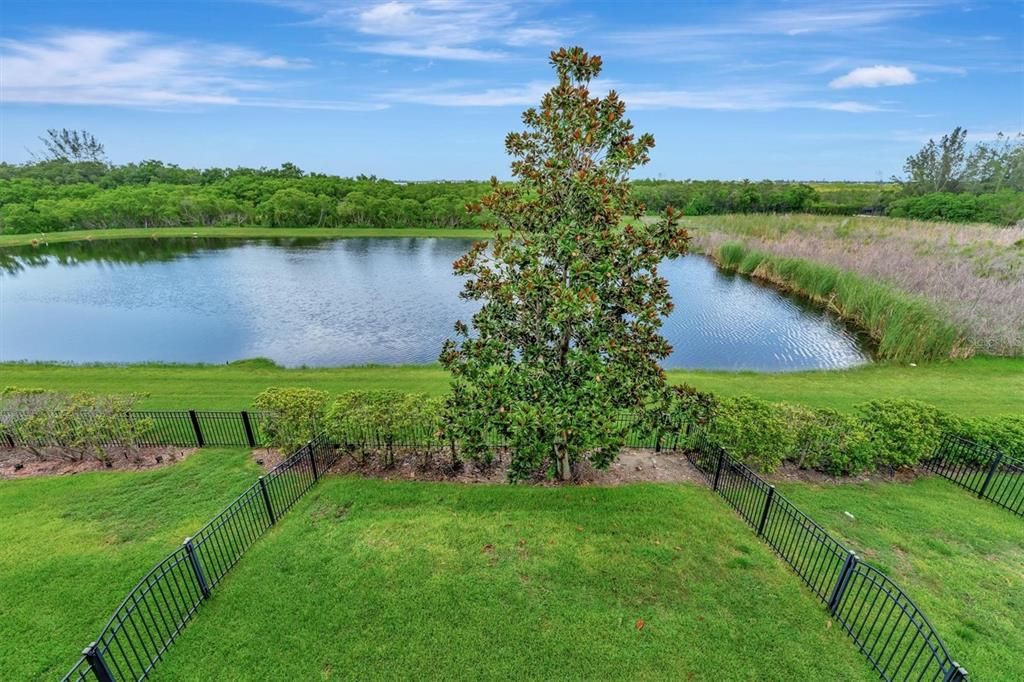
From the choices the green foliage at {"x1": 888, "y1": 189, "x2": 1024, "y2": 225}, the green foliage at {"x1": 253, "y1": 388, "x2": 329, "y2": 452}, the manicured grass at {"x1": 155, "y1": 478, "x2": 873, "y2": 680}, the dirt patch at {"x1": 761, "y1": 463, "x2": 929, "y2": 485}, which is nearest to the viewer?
the manicured grass at {"x1": 155, "y1": 478, "x2": 873, "y2": 680}

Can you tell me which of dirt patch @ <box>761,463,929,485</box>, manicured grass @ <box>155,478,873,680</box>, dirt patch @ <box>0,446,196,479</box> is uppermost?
manicured grass @ <box>155,478,873,680</box>

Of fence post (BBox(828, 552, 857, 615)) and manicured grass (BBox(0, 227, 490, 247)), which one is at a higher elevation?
fence post (BBox(828, 552, 857, 615))

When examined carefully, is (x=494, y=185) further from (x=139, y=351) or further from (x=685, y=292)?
(x=685, y=292)

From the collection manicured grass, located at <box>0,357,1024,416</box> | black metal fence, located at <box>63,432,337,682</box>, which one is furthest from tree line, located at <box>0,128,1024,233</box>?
black metal fence, located at <box>63,432,337,682</box>

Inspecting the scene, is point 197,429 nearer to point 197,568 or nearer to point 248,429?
point 248,429

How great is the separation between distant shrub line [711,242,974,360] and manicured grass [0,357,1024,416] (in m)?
0.93

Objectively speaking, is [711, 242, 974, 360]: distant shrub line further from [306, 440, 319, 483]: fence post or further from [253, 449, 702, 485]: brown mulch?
[306, 440, 319, 483]: fence post

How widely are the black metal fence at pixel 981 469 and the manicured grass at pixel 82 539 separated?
579 inches

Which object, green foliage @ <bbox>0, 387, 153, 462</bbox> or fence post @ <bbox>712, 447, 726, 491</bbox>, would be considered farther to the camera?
green foliage @ <bbox>0, 387, 153, 462</bbox>

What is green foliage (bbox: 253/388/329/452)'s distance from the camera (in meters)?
10.2

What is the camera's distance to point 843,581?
19.9ft

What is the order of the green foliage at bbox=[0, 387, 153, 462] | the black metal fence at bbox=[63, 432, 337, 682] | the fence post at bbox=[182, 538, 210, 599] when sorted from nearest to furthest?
the black metal fence at bbox=[63, 432, 337, 682] < the fence post at bbox=[182, 538, 210, 599] < the green foliage at bbox=[0, 387, 153, 462]

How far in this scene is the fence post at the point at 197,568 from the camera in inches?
239

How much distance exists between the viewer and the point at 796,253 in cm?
3338
